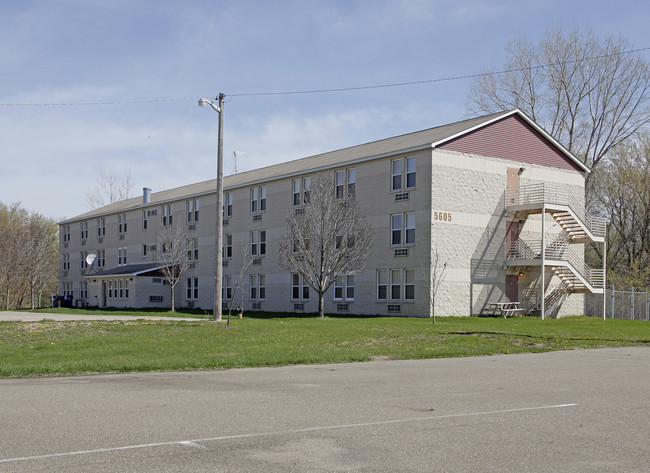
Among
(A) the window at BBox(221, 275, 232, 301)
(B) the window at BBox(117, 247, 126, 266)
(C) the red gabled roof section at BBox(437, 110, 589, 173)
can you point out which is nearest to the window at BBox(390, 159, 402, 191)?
(C) the red gabled roof section at BBox(437, 110, 589, 173)

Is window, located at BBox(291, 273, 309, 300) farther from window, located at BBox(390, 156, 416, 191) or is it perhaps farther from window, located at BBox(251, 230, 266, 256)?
window, located at BBox(390, 156, 416, 191)

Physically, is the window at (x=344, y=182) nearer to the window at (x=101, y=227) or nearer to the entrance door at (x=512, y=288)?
the entrance door at (x=512, y=288)

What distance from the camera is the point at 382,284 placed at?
38812 millimetres

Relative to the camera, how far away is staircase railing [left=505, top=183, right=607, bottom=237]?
130ft

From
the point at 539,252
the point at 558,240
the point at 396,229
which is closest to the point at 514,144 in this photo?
the point at 558,240

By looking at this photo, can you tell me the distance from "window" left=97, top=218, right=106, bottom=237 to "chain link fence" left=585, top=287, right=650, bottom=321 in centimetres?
4242

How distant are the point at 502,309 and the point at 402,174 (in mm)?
8485

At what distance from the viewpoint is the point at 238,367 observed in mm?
15047

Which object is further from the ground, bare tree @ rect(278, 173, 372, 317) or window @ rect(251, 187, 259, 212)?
window @ rect(251, 187, 259, 212)

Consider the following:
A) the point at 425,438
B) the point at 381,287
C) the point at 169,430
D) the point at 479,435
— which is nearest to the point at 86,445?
the point at 169,430

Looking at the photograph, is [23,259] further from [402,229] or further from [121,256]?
[402,229]

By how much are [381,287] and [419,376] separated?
25554mm

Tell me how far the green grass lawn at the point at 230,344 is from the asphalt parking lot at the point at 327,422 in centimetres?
149

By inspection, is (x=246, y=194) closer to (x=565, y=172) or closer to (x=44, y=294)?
(x=565, y=172)
